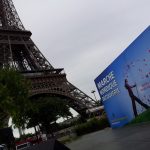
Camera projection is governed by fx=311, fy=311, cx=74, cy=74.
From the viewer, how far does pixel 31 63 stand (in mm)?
58469

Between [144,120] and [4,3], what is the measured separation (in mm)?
50730

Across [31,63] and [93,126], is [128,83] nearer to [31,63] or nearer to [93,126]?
[93,126]

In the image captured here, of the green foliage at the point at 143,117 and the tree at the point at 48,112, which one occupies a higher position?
the tree at the point at 48,112

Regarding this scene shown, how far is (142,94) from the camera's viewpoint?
18.0 meters

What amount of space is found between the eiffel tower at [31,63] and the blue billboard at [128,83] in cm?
2831

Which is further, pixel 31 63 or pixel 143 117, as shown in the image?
pixel 31 63

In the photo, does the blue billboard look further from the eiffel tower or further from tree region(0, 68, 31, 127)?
the eiffel tower

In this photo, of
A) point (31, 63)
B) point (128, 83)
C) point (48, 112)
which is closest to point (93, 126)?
point (128, 83)

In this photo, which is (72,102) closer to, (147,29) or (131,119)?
(131,119)

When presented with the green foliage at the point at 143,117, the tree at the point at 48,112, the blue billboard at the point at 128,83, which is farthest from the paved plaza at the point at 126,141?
the tree at the point at 48,112

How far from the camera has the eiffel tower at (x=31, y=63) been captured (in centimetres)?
5388

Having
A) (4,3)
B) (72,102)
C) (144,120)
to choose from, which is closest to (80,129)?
(144,120)

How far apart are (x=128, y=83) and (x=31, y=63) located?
40.5 meters

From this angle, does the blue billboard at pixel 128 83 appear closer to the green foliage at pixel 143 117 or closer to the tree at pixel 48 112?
the green foliage at pixel 143 117
